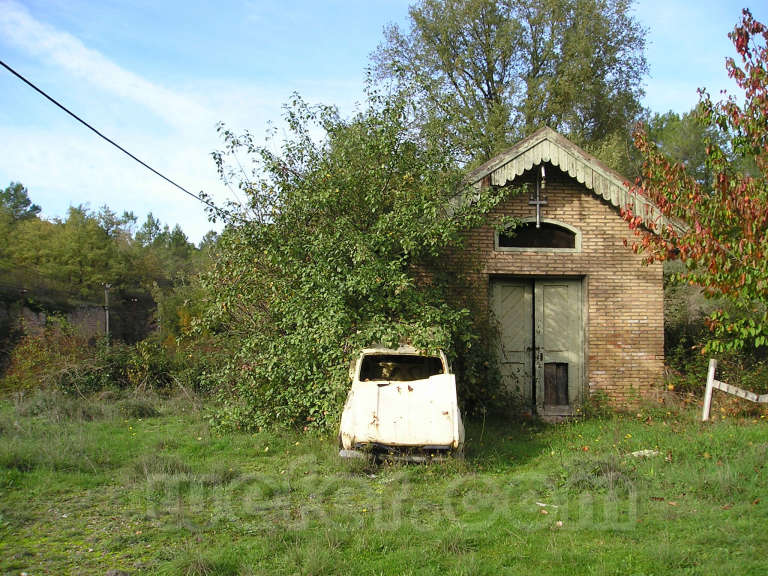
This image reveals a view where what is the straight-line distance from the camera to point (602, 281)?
1153cm

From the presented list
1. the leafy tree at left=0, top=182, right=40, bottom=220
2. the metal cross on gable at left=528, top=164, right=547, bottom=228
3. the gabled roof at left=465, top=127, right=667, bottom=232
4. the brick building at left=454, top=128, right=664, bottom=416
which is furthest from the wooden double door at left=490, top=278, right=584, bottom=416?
the leafy tree at left=0, top=182, right=40, bottom=220

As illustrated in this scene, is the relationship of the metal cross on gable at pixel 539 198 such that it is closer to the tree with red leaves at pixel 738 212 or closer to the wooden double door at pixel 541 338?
the wooden double door at pixel 541 338

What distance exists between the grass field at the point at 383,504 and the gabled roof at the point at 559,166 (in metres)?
4.03

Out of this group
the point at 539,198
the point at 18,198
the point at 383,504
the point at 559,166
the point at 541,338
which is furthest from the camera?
the point at 18,198

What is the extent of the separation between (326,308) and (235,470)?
8.82 feet

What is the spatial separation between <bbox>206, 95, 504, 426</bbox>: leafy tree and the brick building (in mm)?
1340

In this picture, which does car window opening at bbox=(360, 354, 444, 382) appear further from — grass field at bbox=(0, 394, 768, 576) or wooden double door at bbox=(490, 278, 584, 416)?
wooden double door at bbox=(490, 278, 584, 416)

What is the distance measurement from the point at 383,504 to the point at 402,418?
4.68 ft

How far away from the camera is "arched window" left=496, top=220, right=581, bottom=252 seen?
11.6 m

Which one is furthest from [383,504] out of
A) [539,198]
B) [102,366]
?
[102,366]

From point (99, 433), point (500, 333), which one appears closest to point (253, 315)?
point (99, 433)

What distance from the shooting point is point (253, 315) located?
10648mm

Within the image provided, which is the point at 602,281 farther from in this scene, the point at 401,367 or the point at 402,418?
the point at 402,418

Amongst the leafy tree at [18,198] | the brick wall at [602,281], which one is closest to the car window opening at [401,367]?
the brick wall at [602,281]
